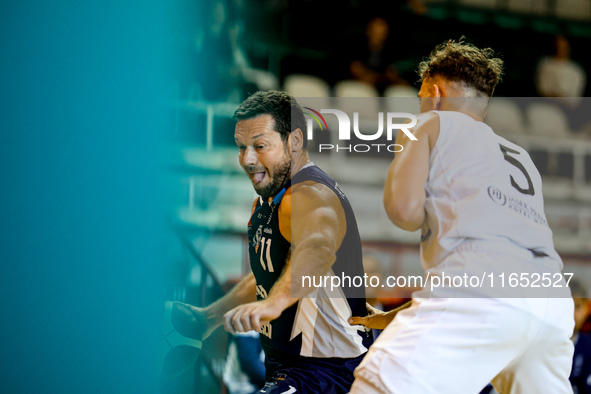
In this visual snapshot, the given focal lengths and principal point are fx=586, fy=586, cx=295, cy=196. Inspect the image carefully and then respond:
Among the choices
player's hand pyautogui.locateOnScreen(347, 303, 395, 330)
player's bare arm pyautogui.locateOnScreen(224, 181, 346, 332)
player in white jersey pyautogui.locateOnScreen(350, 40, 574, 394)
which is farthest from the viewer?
player's hand pyautogui.locateOnScreen(347, 303, 395, 330)

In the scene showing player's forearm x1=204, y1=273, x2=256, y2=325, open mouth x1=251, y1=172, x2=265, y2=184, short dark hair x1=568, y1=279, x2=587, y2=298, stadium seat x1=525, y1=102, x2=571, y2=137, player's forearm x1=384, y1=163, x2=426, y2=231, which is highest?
stadium seat x1=525, y1=102, x2=571, y2=137

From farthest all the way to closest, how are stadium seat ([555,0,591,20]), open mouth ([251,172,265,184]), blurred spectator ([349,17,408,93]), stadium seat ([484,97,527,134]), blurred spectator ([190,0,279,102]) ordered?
stadium seat ([555,0,591,20]) → stadium seat ([484,97,527,134]) → blurred spectator ([349,17,408,93]) → blurred spectator ([190,0,279,102]) → open mouth ([251,172,265,184])

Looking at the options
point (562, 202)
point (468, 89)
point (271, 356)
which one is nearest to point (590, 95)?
point (562, 202)

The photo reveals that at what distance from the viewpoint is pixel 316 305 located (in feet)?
7.52

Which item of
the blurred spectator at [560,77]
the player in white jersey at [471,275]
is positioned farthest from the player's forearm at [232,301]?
the blurred spectator at [560,77]

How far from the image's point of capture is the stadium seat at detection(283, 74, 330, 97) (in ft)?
17.2

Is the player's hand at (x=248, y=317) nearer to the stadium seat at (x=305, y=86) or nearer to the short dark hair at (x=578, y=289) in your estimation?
the short dark hair at (x=578, y=289)

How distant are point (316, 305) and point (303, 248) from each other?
34 cm

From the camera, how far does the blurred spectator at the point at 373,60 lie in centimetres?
555

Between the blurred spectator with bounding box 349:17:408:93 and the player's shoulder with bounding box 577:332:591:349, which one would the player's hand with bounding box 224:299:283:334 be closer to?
the player's shoulder with bounding box 577:332:591:349

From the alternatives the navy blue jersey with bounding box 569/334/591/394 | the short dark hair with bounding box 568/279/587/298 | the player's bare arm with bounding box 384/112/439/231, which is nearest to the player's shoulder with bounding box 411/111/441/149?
the player's bare arm with bounding box 384/112/439/231

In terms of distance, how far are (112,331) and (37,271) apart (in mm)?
470

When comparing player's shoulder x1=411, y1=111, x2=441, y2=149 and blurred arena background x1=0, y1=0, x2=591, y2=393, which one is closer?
player's shoulder x1=411, y1=111, x2=441, y2=149
